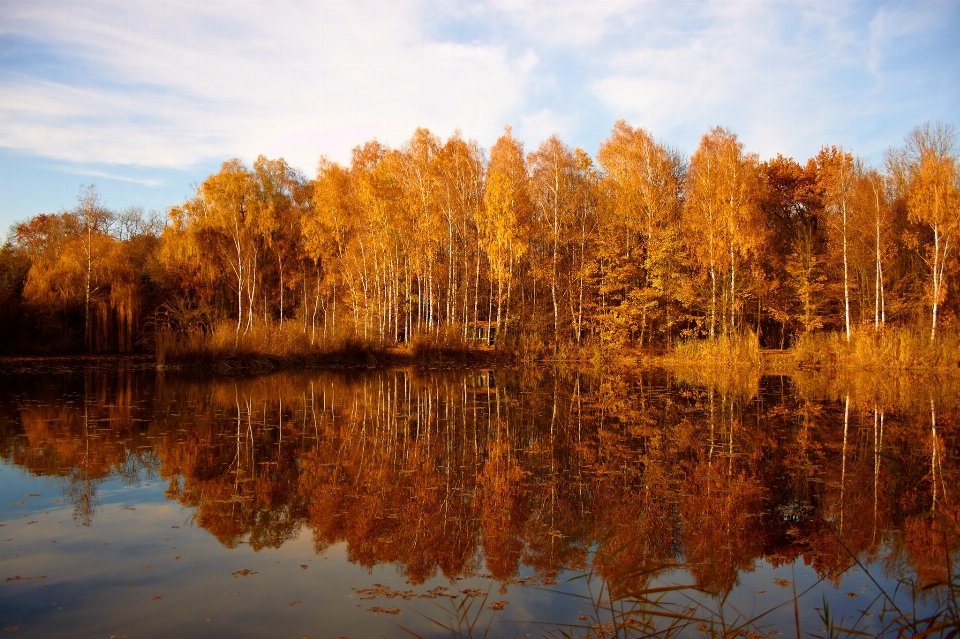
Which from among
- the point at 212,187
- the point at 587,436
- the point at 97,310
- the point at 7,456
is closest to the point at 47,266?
the point at 97,310

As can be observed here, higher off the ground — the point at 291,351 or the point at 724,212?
the point at 724,212

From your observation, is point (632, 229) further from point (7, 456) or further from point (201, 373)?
point (7, 456)

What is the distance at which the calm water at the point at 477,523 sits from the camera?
14.8 feet

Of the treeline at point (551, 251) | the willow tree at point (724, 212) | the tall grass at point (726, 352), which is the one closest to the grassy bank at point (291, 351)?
the treeline at point (551, 251)

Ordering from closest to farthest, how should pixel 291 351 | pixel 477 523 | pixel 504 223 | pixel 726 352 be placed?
pixel 477 523
pixel 726 352
pixel 291 351
pixel 504 223

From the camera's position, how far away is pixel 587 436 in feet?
36.4

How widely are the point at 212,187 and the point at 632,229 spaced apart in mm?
23505

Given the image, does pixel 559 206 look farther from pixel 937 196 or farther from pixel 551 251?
pixel 937 196

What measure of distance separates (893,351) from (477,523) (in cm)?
2252

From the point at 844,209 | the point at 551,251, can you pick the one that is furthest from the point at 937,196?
the point at 551,251

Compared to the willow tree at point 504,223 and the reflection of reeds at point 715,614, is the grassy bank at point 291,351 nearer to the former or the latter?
the willow tree at point 504,223

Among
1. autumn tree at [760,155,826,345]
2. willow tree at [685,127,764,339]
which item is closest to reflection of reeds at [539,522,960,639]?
willow tree at [685,127,764,339]

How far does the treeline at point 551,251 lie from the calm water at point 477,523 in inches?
649

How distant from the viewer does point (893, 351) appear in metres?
23.2
